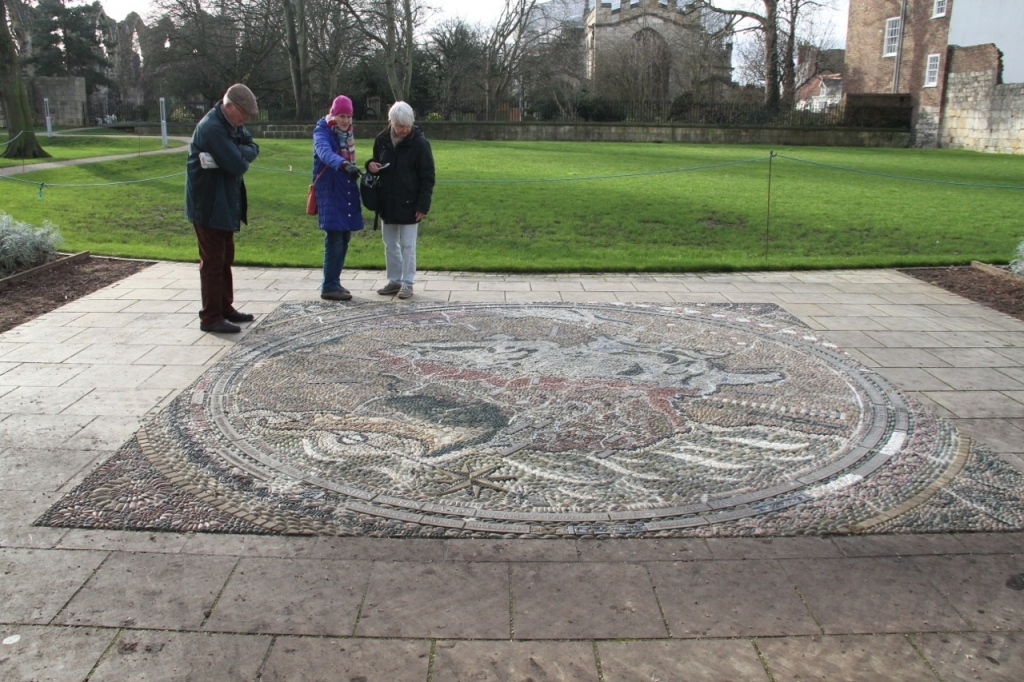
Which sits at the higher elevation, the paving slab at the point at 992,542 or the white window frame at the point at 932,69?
the white window frame at the point at 932,69

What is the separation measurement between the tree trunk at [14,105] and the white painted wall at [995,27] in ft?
117

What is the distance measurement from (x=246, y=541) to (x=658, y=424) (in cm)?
238

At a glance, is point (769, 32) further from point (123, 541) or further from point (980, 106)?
point (123, 541)

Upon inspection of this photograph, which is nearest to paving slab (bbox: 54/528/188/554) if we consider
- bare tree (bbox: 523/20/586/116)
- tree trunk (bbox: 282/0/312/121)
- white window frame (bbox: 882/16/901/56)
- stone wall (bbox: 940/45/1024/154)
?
tree trunk (bbox: 282/0/312/121)

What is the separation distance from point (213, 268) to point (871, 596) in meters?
5.34

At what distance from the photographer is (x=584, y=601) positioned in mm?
2996

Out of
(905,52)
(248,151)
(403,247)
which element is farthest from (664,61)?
(248,151)

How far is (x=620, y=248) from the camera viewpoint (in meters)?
11.1

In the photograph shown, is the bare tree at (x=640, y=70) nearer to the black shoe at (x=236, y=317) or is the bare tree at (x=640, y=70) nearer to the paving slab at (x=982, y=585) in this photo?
the black shoe at (x=236, y=317)

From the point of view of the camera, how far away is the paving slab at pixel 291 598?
282cm

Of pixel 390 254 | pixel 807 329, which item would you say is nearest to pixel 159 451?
pixel 390 254

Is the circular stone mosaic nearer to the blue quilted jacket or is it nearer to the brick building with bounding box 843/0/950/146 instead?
the blue quilted jacket

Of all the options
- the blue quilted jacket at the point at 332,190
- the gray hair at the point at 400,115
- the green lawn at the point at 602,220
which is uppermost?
the gray hair at the point at 400,115

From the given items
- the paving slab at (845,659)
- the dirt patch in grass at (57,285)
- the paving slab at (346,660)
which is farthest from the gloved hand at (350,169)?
the paving slab at (845,659)
